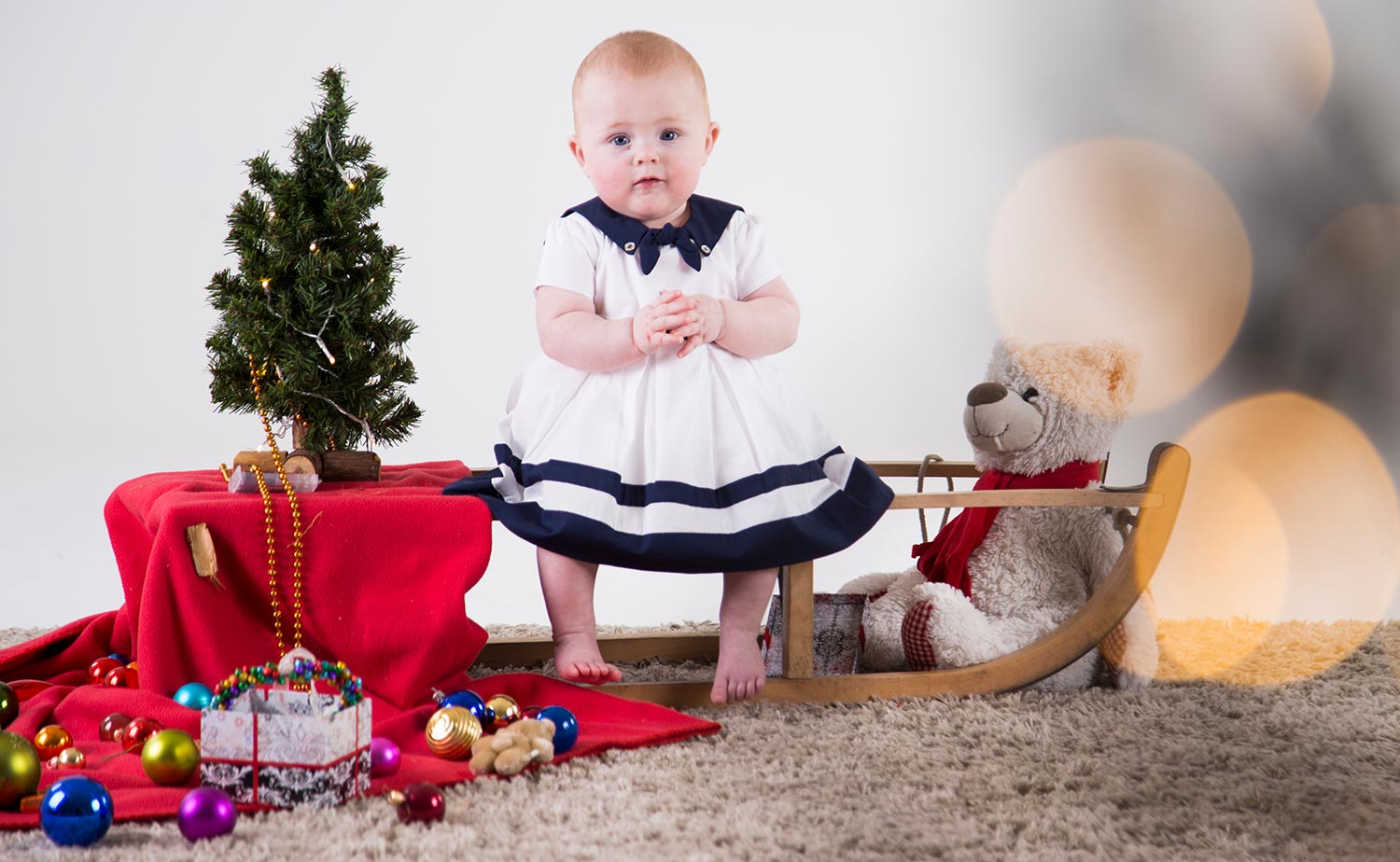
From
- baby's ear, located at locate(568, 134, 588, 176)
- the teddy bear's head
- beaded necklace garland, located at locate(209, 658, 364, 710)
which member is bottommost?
beaded necklace garland, located at locate(209, 658, 364, 710)

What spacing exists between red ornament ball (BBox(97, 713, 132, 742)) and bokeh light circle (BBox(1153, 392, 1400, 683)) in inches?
40.1

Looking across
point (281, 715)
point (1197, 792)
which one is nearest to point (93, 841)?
point (281, 715)

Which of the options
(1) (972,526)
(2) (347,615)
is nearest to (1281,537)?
(1) (972,526)

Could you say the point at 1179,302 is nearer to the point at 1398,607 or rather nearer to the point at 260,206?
the point at 1398,607

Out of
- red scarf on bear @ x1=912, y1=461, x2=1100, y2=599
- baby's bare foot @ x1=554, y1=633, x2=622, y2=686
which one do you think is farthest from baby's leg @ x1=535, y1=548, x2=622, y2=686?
red scarf on bear @ x1=912, y1=461, x2=1100, y2=599

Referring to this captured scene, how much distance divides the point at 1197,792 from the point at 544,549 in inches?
27.2

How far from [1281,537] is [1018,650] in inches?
29.6

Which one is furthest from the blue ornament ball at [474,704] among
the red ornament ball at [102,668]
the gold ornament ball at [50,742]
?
the red ornament ball at [102,668]

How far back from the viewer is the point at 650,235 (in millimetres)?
1405

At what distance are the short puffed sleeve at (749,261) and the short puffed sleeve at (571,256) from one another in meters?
0.17

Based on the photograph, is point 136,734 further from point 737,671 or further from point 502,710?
point 737,671

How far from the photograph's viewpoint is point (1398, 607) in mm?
1856

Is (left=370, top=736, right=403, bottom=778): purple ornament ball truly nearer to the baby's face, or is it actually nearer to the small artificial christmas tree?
the small artificial christmas tree

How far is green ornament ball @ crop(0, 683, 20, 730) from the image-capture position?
1.15m
